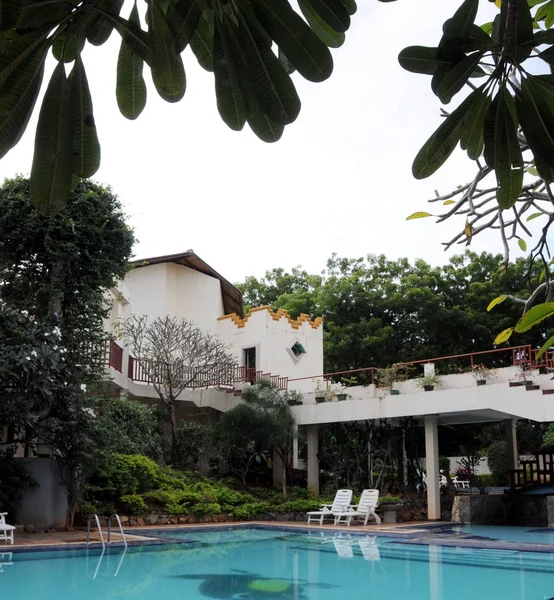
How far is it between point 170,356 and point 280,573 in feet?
32.3

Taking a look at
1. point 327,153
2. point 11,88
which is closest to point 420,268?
point 327,153

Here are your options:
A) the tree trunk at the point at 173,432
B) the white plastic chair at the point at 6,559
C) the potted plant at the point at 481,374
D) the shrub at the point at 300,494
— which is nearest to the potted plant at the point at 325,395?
the shrub at the point at 300,494

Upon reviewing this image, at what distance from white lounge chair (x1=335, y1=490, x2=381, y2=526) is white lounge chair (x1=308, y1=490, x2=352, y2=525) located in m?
0.13

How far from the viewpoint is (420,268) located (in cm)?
2953

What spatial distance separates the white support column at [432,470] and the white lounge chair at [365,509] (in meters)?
1.59

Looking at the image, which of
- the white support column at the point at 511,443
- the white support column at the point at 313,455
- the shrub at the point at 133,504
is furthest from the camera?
the white support column at the point at 313,455

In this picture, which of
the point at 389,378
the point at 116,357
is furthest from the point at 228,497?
the point at 389,378

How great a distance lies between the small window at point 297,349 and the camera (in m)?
24.5

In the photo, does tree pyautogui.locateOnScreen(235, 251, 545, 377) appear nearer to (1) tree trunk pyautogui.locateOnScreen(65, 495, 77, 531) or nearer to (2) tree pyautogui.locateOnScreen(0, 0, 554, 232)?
(1) tree trunk pyautogui.locateOnScreen(65, 495, 77, 531)

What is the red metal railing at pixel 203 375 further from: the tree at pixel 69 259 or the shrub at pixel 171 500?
the tree at pixel 69 259

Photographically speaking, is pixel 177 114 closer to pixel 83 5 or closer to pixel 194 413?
pixel 83 5

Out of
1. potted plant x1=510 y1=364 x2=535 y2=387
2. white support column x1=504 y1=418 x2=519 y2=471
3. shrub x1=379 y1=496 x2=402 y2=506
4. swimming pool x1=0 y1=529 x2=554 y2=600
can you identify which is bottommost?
swimming pool x1=0 y1=529 x2=554 y2=600

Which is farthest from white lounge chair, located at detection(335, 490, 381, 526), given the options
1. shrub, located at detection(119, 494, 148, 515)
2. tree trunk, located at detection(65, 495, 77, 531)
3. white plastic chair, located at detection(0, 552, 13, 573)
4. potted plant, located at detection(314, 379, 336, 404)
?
white plastic chair, located at detection(0, 552, 13, 573)

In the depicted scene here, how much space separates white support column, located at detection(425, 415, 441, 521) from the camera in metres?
17.8
